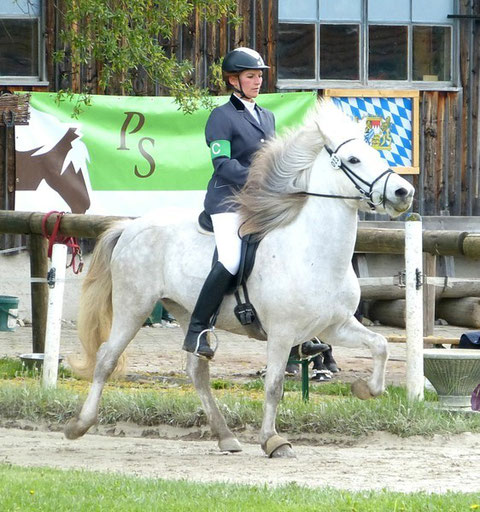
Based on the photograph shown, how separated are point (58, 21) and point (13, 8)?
668 millimetres

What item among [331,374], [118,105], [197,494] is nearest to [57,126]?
[118,105]

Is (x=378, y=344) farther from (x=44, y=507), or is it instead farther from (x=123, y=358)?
(x=44, y=507)

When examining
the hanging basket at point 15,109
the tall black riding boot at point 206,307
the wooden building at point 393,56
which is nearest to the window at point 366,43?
the wooden building at point 393,56

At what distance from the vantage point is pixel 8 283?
1638 centimetres

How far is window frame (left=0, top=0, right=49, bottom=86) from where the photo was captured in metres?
16.3

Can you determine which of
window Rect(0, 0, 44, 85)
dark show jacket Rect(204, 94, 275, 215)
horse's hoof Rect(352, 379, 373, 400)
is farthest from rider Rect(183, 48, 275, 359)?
window Rect(0, 0, 44, 85)

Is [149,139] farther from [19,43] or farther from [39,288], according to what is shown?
[39,288]

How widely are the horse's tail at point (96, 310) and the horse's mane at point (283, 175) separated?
4.44 ft

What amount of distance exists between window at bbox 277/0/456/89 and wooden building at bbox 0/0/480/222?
0.01 m

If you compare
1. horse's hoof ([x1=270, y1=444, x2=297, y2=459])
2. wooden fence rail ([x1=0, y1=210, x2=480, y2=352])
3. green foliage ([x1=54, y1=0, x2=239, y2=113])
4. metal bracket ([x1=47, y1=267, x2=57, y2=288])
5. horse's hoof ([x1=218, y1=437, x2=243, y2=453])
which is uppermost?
green foliage ([x1=54, y1=0, x2=239, y2=113])

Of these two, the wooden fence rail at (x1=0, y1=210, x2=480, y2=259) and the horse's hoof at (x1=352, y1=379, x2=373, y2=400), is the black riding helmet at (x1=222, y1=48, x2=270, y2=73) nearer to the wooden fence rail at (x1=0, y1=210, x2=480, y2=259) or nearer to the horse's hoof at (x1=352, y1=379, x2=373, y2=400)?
the horse's hoof at (x1=352, y1=379, x2=373, y2=400)

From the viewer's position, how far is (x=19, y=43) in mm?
16484

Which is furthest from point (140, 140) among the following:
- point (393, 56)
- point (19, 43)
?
point (393, 56)

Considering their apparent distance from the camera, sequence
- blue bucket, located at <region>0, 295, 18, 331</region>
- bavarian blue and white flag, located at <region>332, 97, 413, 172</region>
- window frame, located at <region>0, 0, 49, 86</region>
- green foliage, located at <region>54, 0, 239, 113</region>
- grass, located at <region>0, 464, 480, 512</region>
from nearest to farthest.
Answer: grass, located at <region>0, 464, 480, 512</region> < green foliage, located at <region>54, 0, 239, 113</region> < blue bucket, located at <region>0, 295, 18, 331</region> < window frame, located at <region>0, 0, 49, 86</region> < bavarian blue and white flag, located at <region>332, 97, 413, 172</region>
